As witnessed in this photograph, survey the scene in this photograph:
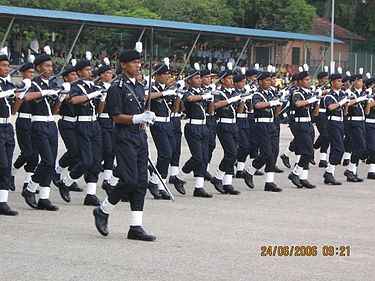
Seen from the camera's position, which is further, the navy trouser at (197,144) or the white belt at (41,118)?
the navy trouser at (197,144)

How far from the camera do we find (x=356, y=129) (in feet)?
55.4

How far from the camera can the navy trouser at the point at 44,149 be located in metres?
11.9

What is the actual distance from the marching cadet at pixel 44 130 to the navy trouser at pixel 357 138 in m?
6.68

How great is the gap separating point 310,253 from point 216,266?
1.27 metres

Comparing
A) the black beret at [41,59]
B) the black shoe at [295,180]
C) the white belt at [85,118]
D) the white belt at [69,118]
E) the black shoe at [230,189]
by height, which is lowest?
the black shoe at [295,180]

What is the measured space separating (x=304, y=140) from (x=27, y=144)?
4923 millimetres

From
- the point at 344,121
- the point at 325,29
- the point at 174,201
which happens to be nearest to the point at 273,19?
the point at 325,29

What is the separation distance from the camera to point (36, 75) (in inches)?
481

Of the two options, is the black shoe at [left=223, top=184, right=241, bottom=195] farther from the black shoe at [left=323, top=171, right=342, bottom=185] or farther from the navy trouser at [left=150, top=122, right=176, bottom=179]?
the black shoe at [left=323, top=171, right=342, bottom=185]

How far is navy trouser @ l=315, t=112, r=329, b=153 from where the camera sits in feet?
61.6

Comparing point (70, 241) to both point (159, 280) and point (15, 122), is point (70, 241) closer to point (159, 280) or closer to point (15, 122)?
point (159, 280)

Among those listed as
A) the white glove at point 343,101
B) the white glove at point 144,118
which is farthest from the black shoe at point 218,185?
the white glove at point 144,118

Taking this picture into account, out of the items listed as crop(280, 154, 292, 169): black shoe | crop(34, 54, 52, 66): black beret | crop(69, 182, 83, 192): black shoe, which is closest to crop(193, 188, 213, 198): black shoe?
crop(69, 182, 83, 192): black shoe
